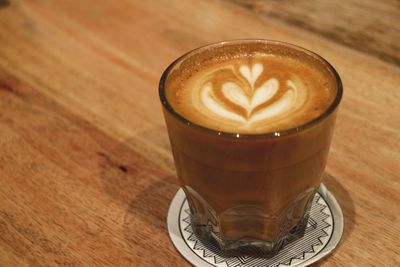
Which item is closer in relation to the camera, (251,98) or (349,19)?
(251,98)

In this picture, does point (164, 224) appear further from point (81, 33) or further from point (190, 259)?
point (81, 33)

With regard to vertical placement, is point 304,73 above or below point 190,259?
above

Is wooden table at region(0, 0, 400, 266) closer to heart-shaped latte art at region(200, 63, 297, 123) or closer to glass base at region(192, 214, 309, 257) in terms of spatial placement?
glass base at region(192, 214, 309, 257)

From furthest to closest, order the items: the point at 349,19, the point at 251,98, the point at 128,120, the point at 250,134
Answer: the point at 349,19, the point at 128,120, the point at 251,98, the point at 250,134

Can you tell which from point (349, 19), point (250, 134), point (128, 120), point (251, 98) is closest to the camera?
point (250, 134)

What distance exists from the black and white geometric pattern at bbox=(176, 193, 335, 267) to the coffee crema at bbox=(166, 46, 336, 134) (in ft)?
0.72

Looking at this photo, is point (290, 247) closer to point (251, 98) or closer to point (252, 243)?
point (252, 243)

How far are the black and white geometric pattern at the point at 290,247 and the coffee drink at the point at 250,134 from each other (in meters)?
0.02

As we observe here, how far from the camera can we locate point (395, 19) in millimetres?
1422

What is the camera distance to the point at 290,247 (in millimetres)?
801

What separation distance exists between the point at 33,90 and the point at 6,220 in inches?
17.8

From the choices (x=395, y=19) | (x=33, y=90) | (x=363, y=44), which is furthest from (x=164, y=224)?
(x=395, y=19)

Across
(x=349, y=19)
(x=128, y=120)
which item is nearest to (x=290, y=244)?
(x=128, y=120)

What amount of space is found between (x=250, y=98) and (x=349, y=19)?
80 centimetres
